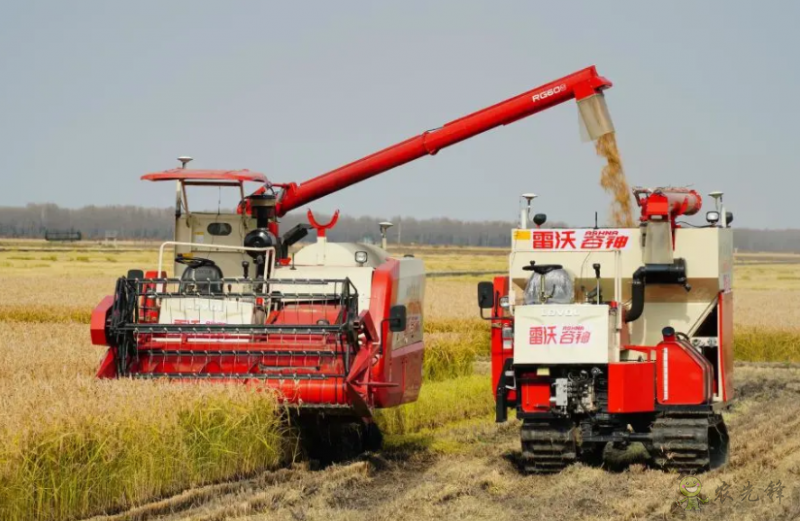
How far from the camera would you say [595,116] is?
14945 mm

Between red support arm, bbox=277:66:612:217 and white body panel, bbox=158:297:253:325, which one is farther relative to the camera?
red support arm, bbox=277:66:612:217

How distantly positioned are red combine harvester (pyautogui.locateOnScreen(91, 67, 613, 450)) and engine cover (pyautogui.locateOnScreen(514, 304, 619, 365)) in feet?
4.23

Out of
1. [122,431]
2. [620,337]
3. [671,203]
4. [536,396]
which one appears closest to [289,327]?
[536,396]

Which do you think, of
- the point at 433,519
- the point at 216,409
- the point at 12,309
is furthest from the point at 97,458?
the point at 12,309

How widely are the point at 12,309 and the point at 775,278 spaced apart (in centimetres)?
4721

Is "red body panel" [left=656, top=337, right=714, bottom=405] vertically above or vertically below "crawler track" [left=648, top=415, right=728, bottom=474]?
above

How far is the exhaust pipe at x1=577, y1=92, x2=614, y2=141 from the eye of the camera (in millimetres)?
14922

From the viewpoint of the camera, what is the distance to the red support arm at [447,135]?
49.4 ft

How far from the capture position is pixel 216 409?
33.4 ft

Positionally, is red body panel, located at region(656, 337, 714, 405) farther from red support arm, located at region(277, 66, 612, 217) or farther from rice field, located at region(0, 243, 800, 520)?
red support arm, located at region(277, 66, 612, 217)

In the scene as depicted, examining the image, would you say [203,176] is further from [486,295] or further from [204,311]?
[486,295]

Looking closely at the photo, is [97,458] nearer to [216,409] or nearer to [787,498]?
[216,409]

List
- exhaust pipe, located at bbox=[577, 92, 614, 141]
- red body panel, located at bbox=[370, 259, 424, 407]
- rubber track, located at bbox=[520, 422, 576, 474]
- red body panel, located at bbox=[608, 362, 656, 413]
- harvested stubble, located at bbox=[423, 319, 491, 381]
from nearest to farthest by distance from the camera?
red body panel, located at bbox=[608, 362, 656, 413], rubber track, located at bbox=[520, 422, 576, 474], red body panel, located at bbox=[370, 259, 424, 407], exhaust pipe, located at bbox=[577, 92, 614, 141], harvested stubble, located at bbox=[423, 319, 491, 381]

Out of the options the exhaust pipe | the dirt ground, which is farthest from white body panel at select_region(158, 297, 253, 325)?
the exhaust pipe
